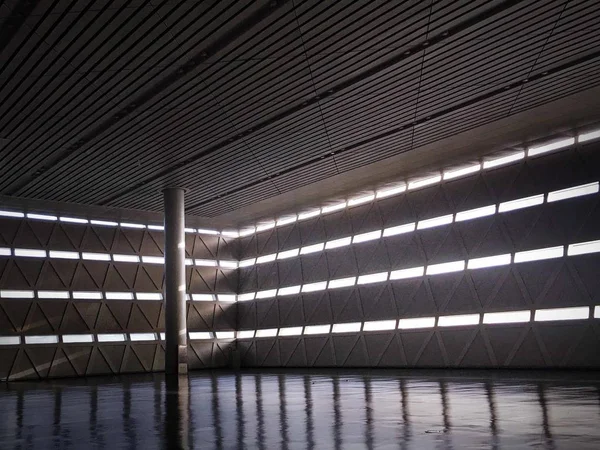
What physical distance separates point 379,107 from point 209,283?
2198 cm

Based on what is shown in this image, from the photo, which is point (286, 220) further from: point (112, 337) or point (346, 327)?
point (112, 337)

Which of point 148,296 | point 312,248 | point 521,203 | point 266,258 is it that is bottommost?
point 148,296

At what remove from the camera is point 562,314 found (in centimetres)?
2520

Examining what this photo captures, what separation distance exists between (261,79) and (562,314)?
1600cm

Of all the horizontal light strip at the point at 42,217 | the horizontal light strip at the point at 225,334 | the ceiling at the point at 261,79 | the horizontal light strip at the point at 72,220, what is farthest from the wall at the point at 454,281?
the horizontal light strip at the point at 42,217

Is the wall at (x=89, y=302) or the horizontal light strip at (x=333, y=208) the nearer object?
the wall at (x=89, y=302)

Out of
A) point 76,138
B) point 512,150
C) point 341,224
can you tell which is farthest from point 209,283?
point 512,150

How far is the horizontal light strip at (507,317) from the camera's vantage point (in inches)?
1038

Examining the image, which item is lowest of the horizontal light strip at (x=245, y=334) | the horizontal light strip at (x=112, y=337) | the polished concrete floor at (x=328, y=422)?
the polished concrete floor at (x=328, y=422)

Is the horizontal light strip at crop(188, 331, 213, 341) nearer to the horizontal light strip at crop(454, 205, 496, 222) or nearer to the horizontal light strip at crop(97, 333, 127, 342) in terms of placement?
the horizontal light strip at crop(97, 333, 127, 342)

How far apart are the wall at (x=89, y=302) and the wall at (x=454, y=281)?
15.4 ft

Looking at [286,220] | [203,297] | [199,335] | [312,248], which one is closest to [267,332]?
Answer: [199,335]

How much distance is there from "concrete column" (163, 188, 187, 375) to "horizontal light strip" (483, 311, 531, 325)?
1443 centimetres

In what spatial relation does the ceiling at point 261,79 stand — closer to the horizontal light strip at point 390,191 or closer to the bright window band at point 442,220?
the bright window band at point 442,220
